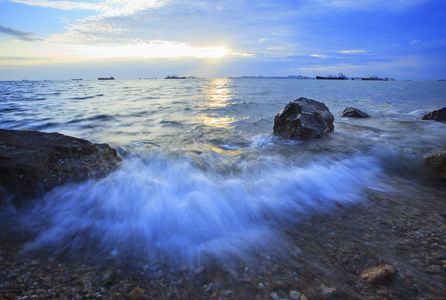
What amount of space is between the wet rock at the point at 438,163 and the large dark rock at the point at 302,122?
9.12 feet

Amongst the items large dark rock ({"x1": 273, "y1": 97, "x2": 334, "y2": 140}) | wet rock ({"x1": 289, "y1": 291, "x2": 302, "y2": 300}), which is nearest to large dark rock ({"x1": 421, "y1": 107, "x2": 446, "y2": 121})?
large dark rock ({"x1": 273, "y1": 97, "x2": 334, "y2": 140})

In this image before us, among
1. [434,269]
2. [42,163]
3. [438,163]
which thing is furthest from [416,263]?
[42,163]

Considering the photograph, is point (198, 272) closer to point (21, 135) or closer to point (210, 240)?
point (210, 240)

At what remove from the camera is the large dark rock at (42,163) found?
303cm

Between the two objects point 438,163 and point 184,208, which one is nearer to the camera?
point 184,208

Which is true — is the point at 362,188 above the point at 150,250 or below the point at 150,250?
above

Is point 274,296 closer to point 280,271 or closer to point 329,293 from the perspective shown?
point 280,271

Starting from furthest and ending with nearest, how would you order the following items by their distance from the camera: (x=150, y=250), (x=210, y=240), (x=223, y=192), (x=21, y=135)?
(x=21, y=135) → (x=223, y=192) → (x=210, y=240) → (x=150, y=250)

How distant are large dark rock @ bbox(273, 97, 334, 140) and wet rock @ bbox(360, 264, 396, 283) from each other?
495cm

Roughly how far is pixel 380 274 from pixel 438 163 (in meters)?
3.56

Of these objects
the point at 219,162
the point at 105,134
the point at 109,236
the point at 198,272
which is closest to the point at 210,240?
the point at 198,272

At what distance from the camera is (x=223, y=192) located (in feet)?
11.7

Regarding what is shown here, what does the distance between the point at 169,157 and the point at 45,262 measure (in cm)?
320

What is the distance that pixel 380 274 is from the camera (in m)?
1.81
